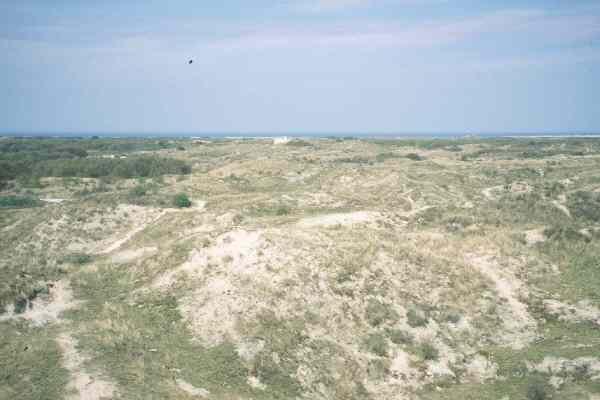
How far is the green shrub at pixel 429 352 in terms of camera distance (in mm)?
22219

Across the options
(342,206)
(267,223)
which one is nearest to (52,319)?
(267,223)

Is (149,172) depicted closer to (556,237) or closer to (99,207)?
(99,207)

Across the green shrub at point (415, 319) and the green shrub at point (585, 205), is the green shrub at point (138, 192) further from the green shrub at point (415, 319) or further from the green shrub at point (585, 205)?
the green shrub at point (585, 205)

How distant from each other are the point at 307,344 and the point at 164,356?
669 centimetres

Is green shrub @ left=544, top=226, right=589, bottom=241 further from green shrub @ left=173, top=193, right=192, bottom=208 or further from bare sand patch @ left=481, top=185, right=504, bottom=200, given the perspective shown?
green shrub @ left=173, top=193, right=192, bottom=208

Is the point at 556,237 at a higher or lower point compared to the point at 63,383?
higher

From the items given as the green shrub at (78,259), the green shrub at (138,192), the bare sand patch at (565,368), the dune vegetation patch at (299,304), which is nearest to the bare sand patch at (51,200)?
the green shrub at (138,192)

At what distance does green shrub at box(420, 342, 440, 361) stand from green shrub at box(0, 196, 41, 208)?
53.4 m

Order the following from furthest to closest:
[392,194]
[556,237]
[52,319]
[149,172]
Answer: [149,172], [392,194], [556,237], [52,319]

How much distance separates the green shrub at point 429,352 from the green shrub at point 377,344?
1822 mm

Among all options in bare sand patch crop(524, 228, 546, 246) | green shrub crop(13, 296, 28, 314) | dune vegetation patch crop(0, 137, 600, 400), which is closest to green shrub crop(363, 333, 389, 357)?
dune vegetation patch crop(0, 137, 600, 400)

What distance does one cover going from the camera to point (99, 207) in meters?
47.8

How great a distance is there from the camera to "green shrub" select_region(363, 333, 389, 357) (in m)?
22.1

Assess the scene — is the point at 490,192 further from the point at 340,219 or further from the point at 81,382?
the point at 81,382
